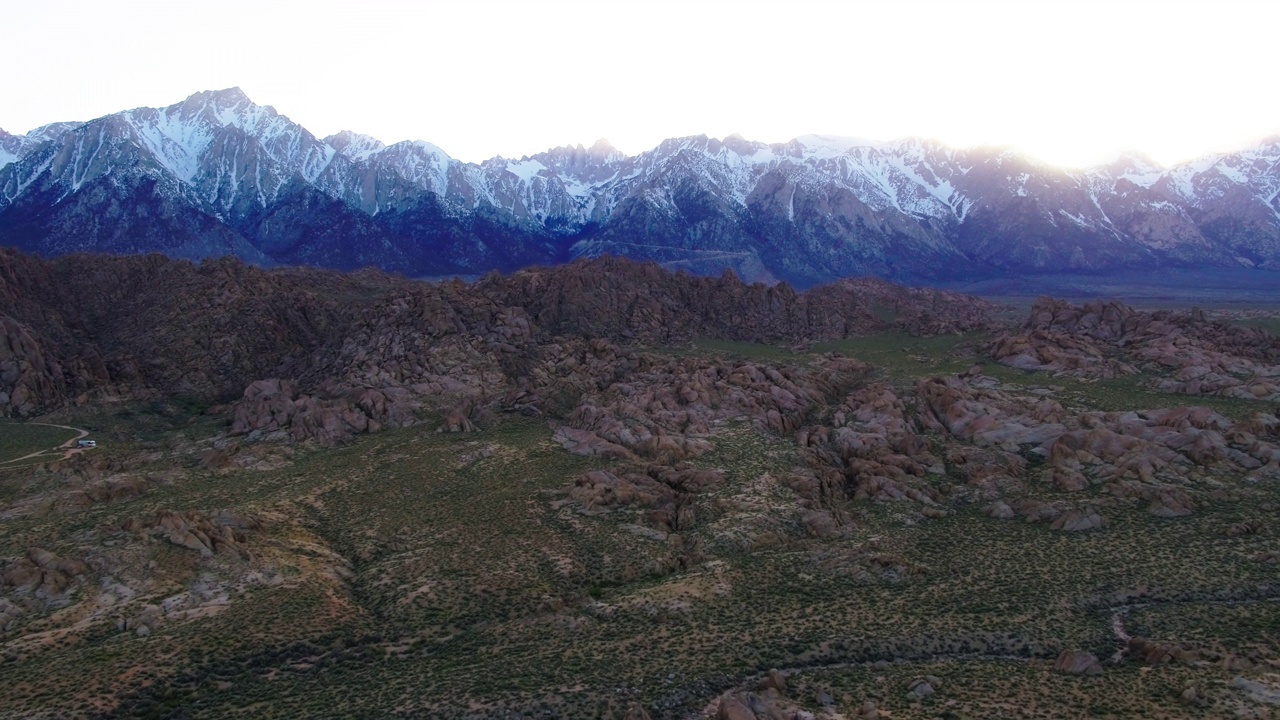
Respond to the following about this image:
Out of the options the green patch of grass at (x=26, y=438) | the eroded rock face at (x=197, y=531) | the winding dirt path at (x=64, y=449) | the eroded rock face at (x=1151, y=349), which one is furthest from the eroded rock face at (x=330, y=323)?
the eroded rock face at (x=197, y=531)

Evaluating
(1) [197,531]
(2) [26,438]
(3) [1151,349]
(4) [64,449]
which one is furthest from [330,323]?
(3) [1151,349]

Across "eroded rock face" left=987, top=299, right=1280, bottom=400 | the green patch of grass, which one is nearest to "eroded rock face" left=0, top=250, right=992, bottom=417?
the green patch of grass

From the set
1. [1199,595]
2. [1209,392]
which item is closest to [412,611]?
[1199,595]

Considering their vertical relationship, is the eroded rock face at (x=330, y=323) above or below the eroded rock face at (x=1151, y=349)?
above

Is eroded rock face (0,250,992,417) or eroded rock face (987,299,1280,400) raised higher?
eroded rock face (0,250,992,417)

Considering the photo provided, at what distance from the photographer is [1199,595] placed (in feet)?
A: 148

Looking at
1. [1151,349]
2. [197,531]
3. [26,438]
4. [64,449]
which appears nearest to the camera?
[197,531]

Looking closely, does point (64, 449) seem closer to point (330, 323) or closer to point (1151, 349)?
point (330, 323)

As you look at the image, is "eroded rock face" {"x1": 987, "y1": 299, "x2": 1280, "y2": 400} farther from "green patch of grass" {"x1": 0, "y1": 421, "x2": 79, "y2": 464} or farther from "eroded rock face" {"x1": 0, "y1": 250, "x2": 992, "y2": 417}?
"green patch of grass" {"x1": 0, "y1": 421, "x2": 79, "y2": 464}

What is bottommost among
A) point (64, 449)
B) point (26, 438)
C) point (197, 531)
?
point (64, 449)

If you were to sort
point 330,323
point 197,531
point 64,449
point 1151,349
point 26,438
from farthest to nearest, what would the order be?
point 330,323 < point 1151,349 < point 26,438 < point 64,449 < point 197,531

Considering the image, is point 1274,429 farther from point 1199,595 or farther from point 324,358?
point 324,358

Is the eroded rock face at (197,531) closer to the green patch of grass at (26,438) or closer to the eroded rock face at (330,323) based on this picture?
the eroded rock face at (330,323)

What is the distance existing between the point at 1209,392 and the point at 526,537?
71.3 m
